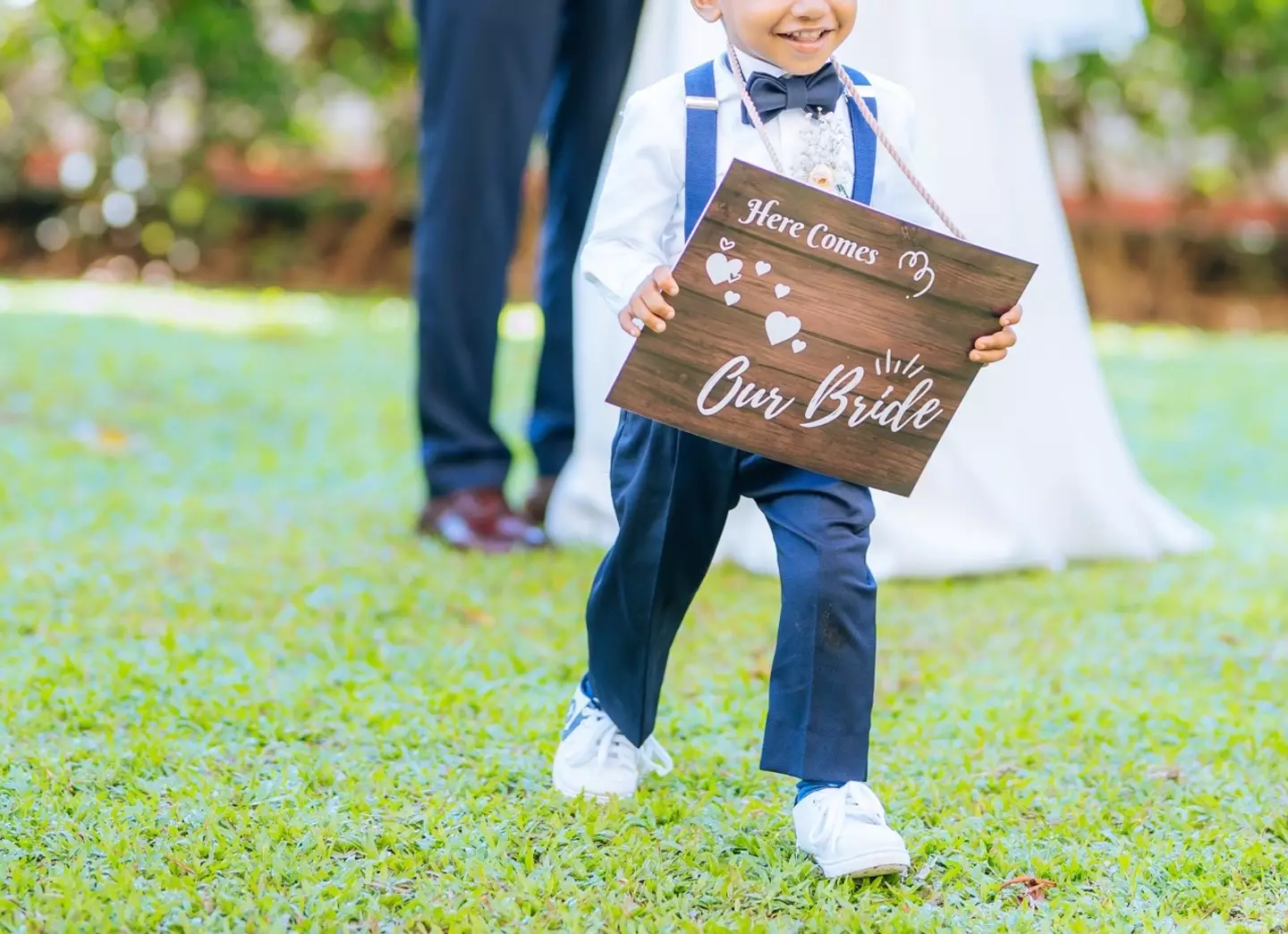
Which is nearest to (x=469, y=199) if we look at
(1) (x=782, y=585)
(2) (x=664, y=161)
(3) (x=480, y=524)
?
(3) (x=480, y=524)

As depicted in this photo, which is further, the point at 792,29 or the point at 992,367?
the point at 992,367

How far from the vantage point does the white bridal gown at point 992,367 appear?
9.44 feet

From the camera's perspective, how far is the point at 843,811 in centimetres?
155

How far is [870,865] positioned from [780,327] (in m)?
0.56

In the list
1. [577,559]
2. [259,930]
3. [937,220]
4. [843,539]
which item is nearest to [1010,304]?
[937,220]

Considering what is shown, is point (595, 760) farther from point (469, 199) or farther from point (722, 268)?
point (469, 199)

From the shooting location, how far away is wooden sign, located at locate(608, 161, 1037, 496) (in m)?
1.49

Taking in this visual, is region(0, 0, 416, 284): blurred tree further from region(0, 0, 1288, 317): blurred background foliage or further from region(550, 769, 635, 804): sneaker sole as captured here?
region(550, 769, 635, 804): sneaker sole

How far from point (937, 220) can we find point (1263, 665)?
1.12m

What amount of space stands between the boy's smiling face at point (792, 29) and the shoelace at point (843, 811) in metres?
0.75

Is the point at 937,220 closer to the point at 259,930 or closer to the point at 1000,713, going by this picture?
the point at 1000,713

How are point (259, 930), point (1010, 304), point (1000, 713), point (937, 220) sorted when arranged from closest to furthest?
point (259, 930) → point (1010, 304) → point (937, 220) → point (1000, 713)

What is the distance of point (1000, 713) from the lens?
2115 mm

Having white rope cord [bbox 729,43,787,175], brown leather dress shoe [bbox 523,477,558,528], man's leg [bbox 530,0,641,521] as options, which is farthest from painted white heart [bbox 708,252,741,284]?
brown leather dress shoe [bbox 523,477,558,528]
